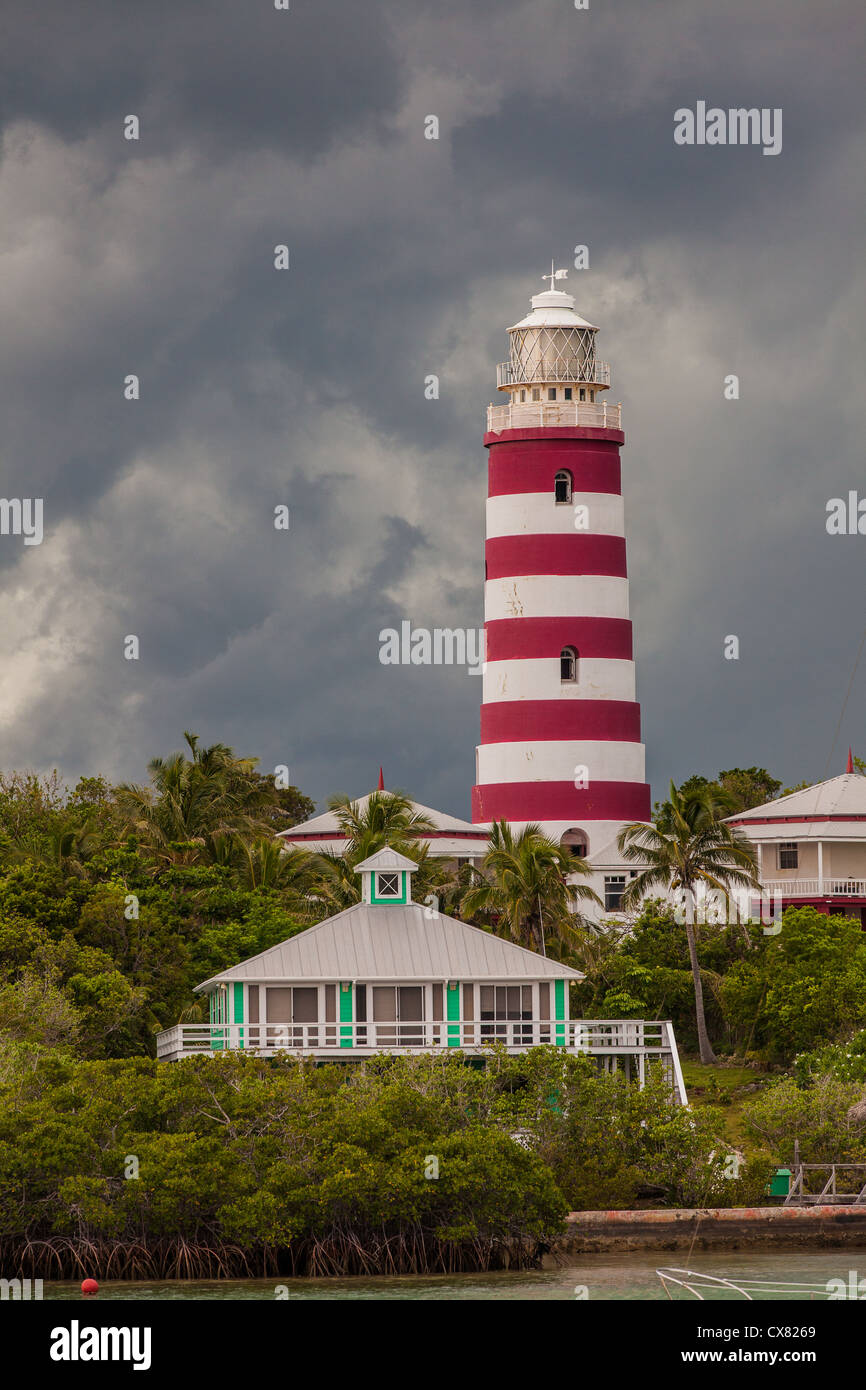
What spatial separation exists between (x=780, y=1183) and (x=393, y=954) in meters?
9.63

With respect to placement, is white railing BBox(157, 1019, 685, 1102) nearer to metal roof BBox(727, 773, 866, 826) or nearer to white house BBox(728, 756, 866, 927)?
white house BBox(728, 756, 866, 927)

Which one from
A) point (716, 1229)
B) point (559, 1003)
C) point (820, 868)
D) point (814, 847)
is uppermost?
point (814, 847)

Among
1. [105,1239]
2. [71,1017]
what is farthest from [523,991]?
[105,1239]

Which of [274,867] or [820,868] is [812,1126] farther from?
[820,868]

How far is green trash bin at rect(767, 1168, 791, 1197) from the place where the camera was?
4641 centimetres

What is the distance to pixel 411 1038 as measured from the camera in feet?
166

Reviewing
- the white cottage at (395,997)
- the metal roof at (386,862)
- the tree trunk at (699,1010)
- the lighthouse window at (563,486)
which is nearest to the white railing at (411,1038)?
the white cottage at (395,997)

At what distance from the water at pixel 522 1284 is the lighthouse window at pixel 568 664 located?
1093 inches

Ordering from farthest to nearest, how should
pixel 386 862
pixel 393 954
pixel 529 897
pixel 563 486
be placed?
pixel 563 486, pixel 529 897, pixel 386 862, pixel 393 954

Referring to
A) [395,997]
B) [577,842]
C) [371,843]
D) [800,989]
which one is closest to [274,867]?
[371,843]

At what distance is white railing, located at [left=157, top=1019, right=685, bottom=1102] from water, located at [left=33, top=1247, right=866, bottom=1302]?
6.92 meters
